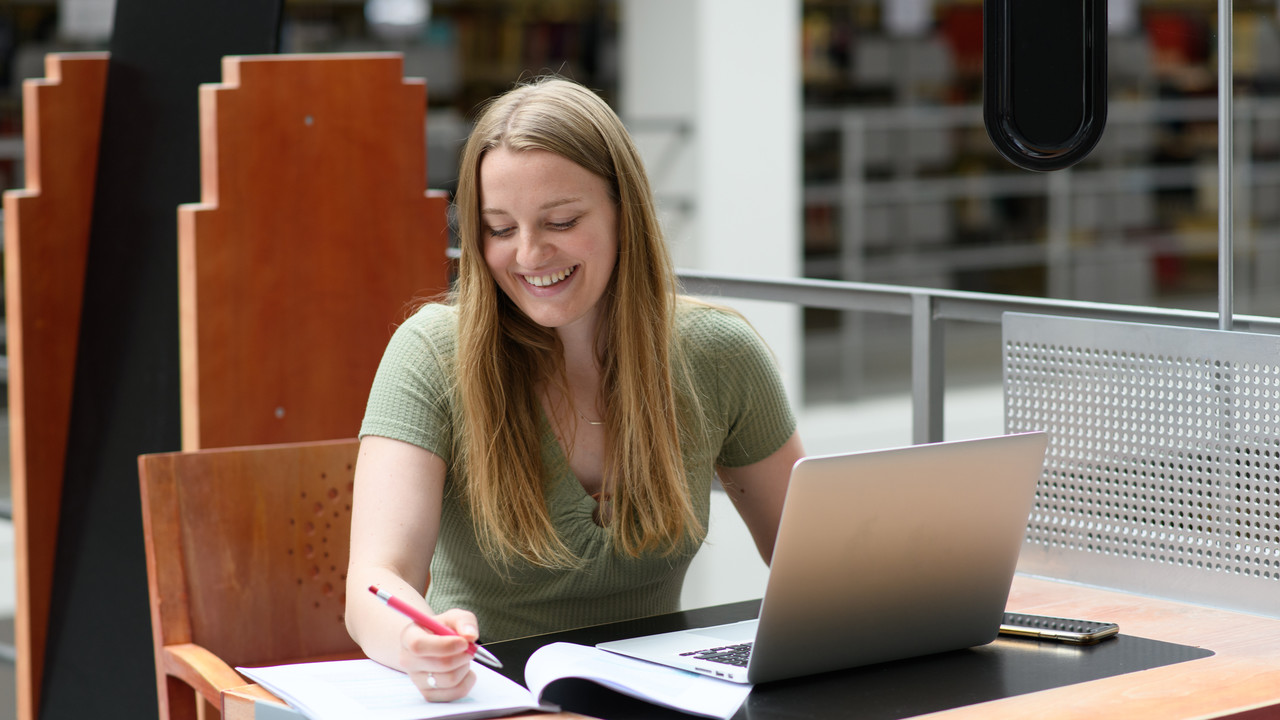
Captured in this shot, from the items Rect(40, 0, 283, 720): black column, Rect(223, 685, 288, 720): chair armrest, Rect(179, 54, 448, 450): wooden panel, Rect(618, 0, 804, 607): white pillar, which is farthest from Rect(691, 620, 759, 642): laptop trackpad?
Rect(618, 0, 804, 607): white pillar

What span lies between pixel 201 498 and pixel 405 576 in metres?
0.36

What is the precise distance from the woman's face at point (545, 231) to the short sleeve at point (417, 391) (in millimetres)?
90

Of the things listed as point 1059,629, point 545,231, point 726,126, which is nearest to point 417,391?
point 545,231

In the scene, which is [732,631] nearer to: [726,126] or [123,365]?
[123,365]

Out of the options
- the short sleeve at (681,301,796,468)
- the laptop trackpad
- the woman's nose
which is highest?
the woman's nose

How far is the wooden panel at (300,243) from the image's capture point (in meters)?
2.07

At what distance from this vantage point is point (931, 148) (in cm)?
796

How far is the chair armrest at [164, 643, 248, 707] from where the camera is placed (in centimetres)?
146

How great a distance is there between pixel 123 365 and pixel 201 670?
3.61 feet

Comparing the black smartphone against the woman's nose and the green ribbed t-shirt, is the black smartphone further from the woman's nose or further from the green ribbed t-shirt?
the woman's nose

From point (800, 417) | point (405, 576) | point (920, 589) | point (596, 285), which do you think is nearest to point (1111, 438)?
point (920, 589)

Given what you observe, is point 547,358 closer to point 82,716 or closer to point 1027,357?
point 1027,357

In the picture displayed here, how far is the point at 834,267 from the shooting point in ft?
25.4

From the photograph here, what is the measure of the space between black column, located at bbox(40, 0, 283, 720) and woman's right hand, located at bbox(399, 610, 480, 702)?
4.64 ft
